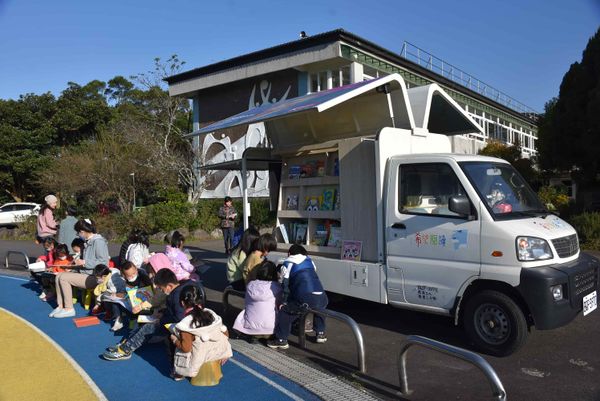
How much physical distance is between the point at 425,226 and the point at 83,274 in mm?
5551

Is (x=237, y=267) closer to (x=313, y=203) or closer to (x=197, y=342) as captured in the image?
(x=313, y=203)

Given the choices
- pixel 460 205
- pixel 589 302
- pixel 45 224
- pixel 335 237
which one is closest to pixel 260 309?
pixel 335 237

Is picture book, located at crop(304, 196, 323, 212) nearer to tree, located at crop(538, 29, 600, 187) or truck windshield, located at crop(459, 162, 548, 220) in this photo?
truck windshield, located at crop(459, 162, 548, 220)

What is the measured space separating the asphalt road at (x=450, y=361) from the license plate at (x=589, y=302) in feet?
1.66

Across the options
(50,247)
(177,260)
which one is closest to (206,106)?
(50,247)

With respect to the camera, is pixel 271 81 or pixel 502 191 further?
pixel 271 81

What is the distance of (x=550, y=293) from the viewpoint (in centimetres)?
521

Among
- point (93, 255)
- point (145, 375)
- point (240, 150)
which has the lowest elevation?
point (145, 375)

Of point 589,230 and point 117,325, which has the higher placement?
point 589,230

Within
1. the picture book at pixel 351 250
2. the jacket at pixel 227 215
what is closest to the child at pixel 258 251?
the picture book at pixel 351 250

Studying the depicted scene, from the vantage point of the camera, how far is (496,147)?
83.4 ft

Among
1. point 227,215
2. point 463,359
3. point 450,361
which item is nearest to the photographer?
point 463,359

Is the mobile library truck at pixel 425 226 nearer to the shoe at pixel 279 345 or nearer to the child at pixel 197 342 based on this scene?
the shoe at pixel 279 345

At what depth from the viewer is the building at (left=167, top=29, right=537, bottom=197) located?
21.9m
